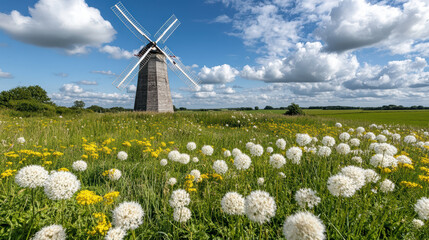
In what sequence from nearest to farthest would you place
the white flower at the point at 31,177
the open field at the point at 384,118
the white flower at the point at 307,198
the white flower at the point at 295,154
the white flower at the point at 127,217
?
the white flower at the point at 127,217 < the white flower at the point at 307,198 < the white flower at the point at 31,177 < the white flower at the point at 295,154 < the open field at the point at 384,118

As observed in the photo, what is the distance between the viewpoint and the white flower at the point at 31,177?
2.03 metres

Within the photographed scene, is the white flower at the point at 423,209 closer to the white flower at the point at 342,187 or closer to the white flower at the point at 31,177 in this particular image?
the white flower at the point at 342,187

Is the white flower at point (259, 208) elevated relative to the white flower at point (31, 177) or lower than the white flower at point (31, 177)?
lower

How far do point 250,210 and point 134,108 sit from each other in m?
24.5

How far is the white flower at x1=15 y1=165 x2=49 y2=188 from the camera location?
2029 mm

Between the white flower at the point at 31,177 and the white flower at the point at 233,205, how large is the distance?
1.85 meters

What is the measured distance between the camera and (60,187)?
1.93 meters

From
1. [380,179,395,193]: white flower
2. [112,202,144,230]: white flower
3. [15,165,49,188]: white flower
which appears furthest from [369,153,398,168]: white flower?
[15,165,49,188]: white flower

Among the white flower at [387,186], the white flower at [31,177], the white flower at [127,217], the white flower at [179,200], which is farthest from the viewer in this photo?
the white flower at [387,186]

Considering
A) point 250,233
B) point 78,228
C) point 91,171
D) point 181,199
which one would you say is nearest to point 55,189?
point 78,228

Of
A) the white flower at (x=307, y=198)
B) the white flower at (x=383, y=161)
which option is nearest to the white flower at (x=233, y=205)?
the white flower at (x=307, y=198)

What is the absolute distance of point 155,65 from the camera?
2400 centimetres

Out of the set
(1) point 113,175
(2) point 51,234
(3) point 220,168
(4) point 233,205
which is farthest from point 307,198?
(1) point 113,175

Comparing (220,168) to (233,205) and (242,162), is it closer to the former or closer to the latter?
(242,162)
